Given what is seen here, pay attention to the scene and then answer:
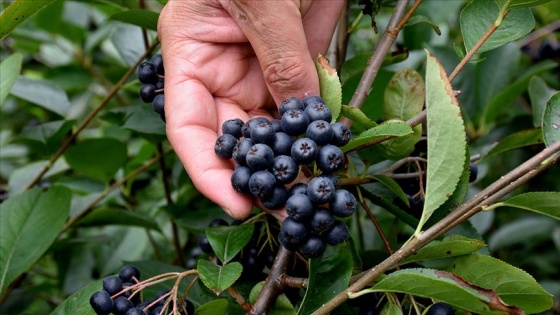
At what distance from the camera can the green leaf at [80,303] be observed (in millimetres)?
1541

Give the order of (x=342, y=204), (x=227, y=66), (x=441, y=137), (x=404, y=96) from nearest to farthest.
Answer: (x=441, y=137), (x=342, y=204), (x=404, y=96), (x=227, y=66)

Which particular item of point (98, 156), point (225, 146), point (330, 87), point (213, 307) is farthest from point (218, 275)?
point (98, 156)

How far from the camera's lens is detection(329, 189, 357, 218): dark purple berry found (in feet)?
4.35

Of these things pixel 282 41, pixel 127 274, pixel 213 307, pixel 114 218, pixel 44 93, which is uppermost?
pixel 282 41

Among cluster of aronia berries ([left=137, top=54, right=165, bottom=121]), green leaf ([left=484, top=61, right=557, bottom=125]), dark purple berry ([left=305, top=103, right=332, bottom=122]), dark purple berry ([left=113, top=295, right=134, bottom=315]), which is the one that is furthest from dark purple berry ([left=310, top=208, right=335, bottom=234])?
green leaf ([left=484, top=61, right=557, bottom=125])

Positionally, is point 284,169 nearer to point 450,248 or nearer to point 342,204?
point 342,204

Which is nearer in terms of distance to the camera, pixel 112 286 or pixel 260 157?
pixel 260 157

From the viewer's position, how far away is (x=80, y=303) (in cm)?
156

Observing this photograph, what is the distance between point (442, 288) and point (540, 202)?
13.5 inches

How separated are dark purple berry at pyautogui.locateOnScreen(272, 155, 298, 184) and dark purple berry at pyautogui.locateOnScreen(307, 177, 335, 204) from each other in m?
0.06

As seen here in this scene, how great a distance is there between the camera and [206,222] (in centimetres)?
204

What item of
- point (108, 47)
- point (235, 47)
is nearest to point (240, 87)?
point (235, 47)

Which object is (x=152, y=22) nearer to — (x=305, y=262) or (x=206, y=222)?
(x=206, y=222)

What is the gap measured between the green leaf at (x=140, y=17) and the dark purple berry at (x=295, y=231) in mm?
942
